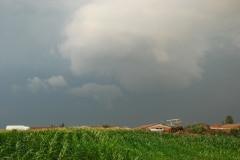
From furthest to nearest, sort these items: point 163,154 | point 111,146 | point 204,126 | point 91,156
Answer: point 204,126, point 163,154, point 111,146, point 91,156

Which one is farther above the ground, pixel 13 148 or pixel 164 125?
pixel 164 125

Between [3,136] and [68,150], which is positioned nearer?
[68,150]

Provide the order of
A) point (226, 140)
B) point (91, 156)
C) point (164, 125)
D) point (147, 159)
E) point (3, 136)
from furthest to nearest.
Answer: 1. point (164, 125)
2. point (226, 140)
3. point (3, 136)
4. point (147, 159)
5. point (91, 156)

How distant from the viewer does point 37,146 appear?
27.1 metres

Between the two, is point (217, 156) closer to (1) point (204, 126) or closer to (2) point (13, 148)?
(2) point (13, 148)

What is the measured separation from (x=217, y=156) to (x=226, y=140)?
57.7 ft

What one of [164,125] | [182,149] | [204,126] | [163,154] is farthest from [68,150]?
[164,125]

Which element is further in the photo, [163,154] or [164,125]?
[164,125]

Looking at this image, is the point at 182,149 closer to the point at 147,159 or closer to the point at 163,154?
the point at 163,154

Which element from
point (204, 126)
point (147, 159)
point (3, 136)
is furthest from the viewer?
point (204, 126)

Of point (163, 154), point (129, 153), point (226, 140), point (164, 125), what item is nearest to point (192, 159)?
point (163, 154)

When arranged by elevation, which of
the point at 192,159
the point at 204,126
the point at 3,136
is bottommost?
the point at 192,159

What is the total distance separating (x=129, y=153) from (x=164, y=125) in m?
55.6

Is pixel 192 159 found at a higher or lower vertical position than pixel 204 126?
lower
